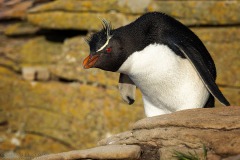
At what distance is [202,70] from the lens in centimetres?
640

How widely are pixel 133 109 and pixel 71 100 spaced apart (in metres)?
1.67

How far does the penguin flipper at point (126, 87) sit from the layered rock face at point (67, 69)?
3.43m

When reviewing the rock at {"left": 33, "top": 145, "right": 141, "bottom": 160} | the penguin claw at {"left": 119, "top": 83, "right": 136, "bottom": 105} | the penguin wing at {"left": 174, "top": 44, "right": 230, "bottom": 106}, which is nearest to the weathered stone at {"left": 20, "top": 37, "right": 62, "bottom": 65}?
the penguin claw at {"left": 119, "top": 83, "right": 136, "bottom": 105}

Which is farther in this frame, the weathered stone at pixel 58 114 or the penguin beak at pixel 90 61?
the weathered stone at pixel 58 114

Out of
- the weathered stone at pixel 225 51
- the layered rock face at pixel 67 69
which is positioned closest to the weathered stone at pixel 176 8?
the layered rock face at pixel 67 69

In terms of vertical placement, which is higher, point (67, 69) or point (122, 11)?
point (122, 11)

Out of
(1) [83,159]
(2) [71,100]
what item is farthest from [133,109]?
(1) [83,159]

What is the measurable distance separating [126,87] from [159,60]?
3.96 ft

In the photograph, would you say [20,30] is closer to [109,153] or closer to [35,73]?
[35,73]

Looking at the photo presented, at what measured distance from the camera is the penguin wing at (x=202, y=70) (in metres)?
6.37

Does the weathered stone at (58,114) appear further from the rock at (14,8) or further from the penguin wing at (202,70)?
the penguin wing at (202,70)

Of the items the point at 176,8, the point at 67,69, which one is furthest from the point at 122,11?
the point at 67,69

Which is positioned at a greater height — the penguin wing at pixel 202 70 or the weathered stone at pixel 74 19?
the weathered stone at pixel 74 19

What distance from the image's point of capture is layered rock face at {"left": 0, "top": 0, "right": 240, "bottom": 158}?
1062 cm
